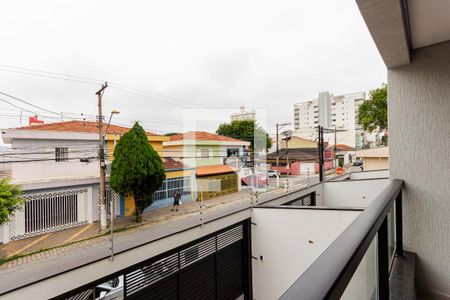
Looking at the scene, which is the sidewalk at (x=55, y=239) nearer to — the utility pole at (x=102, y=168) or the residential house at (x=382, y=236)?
the utility pole at (x=102, y=168)

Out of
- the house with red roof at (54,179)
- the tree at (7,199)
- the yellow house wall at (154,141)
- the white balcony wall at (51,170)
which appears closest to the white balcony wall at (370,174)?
the house with red roof at (54,179)

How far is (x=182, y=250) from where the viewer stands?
310cm

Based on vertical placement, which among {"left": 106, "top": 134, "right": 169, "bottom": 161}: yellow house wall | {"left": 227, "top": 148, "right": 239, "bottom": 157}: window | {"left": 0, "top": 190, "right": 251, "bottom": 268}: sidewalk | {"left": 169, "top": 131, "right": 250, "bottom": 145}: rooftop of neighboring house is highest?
{"left": 169, "top": 131, "right": 250, "bottom": 145}: rooftop of neighboring house

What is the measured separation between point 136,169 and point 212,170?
200 inches

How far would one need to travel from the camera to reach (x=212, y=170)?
37.4 ft

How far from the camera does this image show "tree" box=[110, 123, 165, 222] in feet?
22.1

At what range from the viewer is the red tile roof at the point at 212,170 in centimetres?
1081

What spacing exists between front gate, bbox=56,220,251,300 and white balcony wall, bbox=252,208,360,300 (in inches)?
9.7

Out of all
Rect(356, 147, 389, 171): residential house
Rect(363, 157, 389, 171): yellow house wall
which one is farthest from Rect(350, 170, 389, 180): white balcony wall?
Rect(363, 157, 389, 171): yellow house wall

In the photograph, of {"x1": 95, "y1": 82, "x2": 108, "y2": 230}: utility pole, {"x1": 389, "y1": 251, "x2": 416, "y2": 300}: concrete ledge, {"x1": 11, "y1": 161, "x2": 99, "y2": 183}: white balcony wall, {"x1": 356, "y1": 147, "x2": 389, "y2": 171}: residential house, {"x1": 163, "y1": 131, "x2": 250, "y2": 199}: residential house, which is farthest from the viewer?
{"x1": 356, "y1": 147, "x2": 389, "y2": 171}: residential house

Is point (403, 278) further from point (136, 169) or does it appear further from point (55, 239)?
point (55, 239)

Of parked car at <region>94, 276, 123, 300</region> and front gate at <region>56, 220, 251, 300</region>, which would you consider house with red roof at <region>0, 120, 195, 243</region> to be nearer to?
parked car at <region>94, 276, 123, 300</region>

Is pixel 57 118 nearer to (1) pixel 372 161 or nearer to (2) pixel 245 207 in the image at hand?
(2) pixel 245 207

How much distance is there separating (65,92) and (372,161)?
50.1ft
